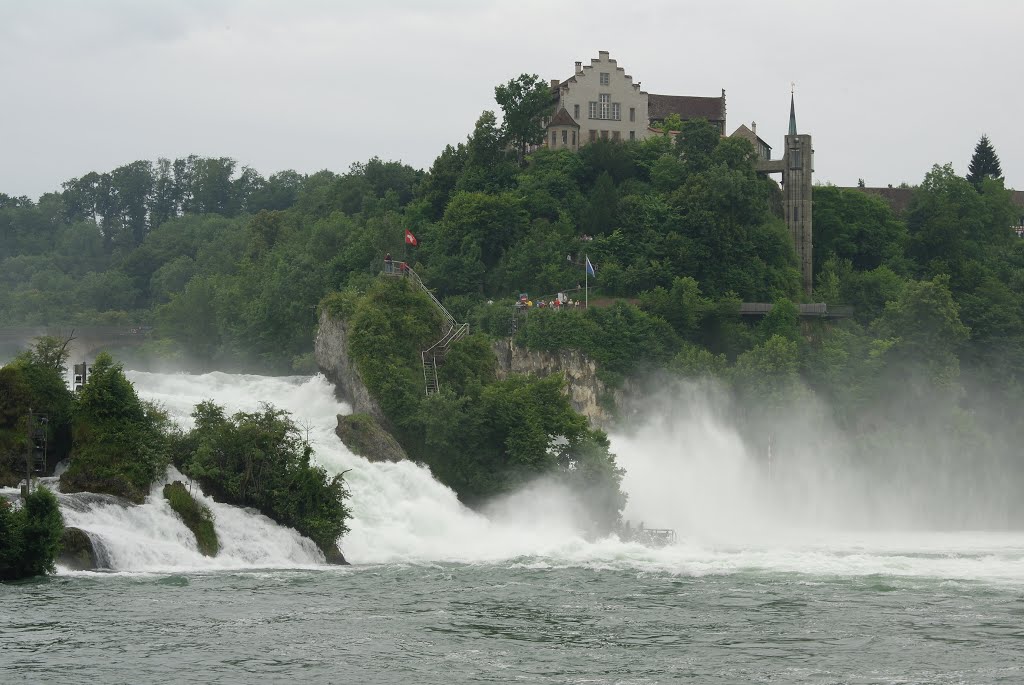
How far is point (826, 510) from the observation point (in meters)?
103

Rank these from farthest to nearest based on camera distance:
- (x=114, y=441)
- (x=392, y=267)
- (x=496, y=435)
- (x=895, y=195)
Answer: (x=895, y=195)
(x=392, y=267)
(x=496, y=435)
(x=114, y=441)

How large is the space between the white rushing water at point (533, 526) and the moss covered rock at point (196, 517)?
1.29ft

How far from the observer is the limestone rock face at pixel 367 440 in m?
78.9

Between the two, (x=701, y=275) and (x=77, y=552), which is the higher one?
(x=701, y=275)

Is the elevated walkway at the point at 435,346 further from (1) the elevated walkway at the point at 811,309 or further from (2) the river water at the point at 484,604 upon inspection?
(1) the elevated walkway at the point at 811,309

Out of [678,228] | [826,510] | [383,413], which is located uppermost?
[678,228]

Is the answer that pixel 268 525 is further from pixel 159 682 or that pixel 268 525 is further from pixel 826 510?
pixel 826 510

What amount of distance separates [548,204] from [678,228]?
9.30 m

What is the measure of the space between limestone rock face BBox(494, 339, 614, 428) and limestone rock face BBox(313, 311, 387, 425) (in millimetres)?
11304

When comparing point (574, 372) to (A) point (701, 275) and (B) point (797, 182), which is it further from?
(B) point (797, 182)

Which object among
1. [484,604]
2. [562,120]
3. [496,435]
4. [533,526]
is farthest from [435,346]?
[562,120]

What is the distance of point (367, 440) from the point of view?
79562mm

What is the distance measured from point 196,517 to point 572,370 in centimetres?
3851

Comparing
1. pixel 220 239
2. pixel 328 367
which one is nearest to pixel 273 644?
pixel 328 367
